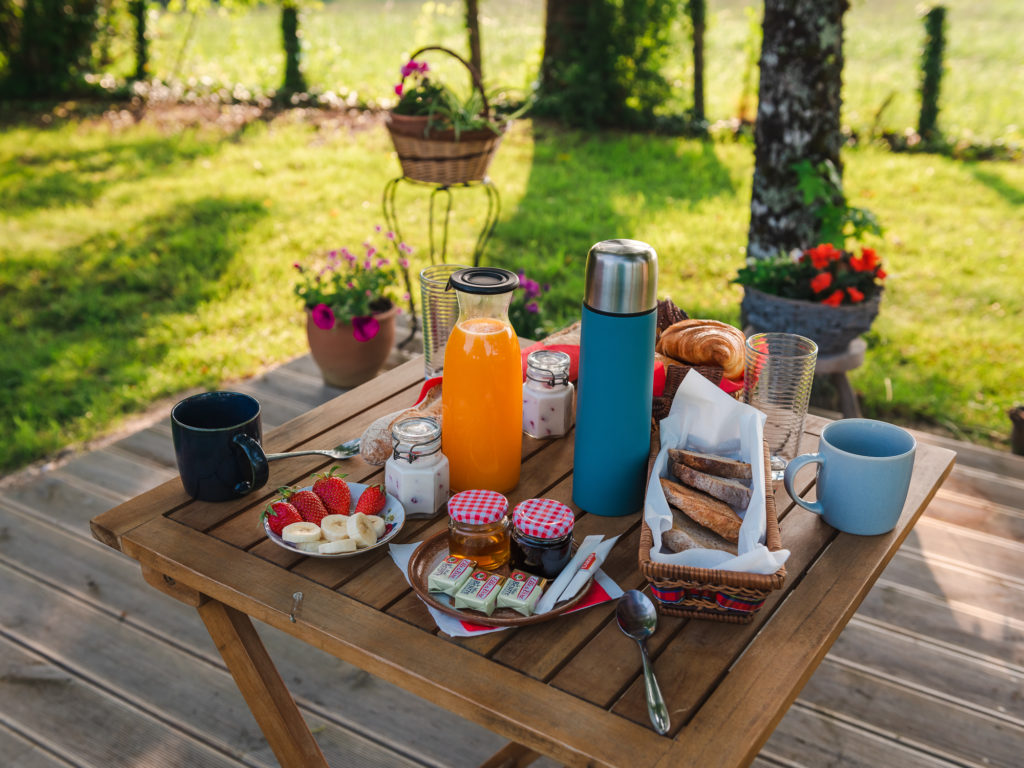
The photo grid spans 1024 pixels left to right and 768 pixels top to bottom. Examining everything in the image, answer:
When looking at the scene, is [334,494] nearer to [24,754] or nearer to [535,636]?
[535,636]

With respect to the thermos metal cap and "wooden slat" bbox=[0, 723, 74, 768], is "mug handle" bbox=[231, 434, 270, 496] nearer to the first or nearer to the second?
the thermos metal cap

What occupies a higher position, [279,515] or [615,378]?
[615,378]

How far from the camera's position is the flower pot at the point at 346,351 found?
3004 millimetres

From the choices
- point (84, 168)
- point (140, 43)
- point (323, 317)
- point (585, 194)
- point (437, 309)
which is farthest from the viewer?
point (140, 43)

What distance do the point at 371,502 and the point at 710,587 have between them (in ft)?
1.68

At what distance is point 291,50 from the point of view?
734cm

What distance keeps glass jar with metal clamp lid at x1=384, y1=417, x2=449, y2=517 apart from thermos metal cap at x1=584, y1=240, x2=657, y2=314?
12.6 inches

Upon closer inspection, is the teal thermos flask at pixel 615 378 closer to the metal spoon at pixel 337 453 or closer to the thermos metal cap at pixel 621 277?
the thermos metal cap at pixel 621 277

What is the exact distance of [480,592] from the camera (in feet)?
3.68

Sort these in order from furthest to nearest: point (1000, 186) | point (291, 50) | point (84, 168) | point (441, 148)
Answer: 1. point (291, 50)
2. point (84, 168)
3. point (1000, 186)
4. point (441, 148)

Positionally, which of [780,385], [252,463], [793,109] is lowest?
[252,463]

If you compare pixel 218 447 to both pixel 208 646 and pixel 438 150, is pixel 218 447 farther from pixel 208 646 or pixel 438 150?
pixel 438 150

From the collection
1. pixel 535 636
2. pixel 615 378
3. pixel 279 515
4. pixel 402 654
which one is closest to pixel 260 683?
pixel 279 515

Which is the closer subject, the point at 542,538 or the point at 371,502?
the point at 542,538
